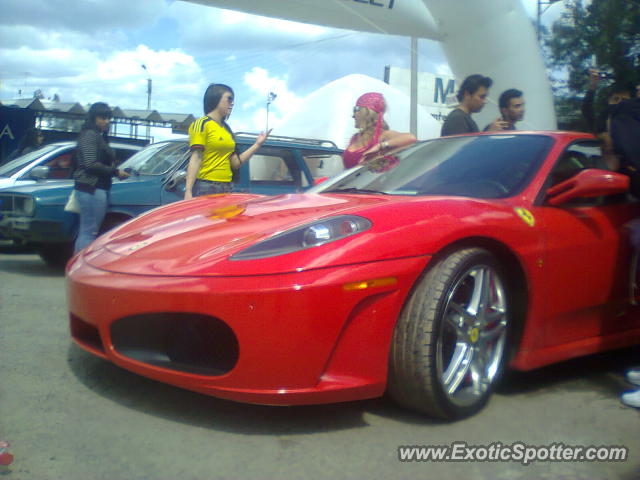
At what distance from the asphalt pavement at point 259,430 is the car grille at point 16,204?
2992mm

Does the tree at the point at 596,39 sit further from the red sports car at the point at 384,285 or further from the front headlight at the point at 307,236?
the front headlight at the point at 307,236

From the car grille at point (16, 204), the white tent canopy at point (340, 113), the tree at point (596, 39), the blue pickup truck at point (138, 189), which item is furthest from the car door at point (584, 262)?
the tree at point (596, 39)

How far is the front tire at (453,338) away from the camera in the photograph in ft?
7.88

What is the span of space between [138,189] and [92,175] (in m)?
0.72

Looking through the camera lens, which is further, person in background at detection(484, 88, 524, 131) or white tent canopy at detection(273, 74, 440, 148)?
white tent canopy at detection(273, 74, 440, 148)

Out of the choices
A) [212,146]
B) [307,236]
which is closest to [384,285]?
[307,236]

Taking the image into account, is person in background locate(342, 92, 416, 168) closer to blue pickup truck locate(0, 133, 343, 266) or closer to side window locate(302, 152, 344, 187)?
blue pickup truck locate(0, 133, 343, 266)

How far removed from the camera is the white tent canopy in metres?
15.5

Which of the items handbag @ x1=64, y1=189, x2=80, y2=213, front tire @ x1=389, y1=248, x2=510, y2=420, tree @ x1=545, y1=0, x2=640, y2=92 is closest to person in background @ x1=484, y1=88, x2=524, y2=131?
front tire @ x1=389, y1=248, x2=510, y2=420

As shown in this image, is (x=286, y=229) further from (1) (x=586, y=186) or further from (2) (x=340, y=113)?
(2) (x=340, y=113)

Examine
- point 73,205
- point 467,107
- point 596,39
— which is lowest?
point 73,205

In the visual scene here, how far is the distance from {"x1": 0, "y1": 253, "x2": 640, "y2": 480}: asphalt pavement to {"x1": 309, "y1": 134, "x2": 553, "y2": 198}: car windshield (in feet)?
3.10

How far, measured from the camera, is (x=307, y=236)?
2418mm

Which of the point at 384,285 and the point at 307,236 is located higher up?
the point at 307,236
